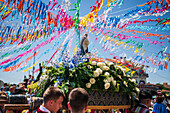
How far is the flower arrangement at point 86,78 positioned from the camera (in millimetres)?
2830

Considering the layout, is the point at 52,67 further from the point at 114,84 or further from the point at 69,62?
the point at 114,84

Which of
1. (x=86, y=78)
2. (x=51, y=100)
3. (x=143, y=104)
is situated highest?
(x=86, y=78)

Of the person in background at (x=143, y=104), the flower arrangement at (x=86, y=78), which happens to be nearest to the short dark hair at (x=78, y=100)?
the flower arrangement at (x=86, y=78)

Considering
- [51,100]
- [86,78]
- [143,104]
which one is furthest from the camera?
[143,104]

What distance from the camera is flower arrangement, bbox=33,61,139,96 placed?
2830mm

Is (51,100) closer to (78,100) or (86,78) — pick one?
(78,100)

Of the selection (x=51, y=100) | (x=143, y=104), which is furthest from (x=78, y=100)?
(x=143, y=104)

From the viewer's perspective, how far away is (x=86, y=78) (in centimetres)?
288

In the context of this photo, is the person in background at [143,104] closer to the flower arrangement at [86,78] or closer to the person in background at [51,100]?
the flower arrangement at [86,78]

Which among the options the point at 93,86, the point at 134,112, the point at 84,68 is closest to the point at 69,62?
the point at 84,68

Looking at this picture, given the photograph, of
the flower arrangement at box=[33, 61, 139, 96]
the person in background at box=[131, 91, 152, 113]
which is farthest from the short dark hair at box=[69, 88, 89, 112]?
the person in background at box=[131, 91, 152, 113]

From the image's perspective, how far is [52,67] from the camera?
317 cm

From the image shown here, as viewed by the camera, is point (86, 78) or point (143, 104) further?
point (143, 104)

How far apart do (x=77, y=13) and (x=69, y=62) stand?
832 cm
